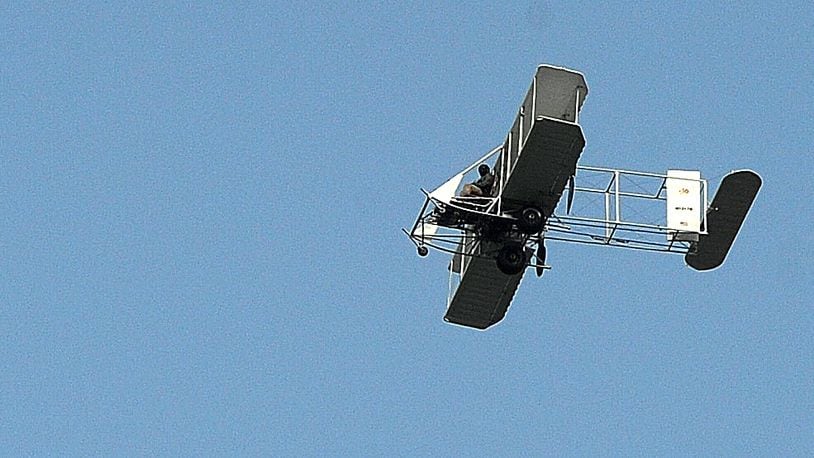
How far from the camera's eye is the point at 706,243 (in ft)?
146

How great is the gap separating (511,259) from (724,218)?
19.6 feet

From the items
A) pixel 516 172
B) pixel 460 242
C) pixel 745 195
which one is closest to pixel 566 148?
pixel 516 172

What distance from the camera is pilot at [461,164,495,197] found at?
41656mm

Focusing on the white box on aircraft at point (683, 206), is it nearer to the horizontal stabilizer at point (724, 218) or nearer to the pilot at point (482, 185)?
the horizontal stabilizer at point (724, 218)

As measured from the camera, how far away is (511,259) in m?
41.9

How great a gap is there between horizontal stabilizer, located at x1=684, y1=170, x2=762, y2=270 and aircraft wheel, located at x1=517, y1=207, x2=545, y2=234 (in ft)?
16.3

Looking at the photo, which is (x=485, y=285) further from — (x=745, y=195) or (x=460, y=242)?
(x=745, y=195)

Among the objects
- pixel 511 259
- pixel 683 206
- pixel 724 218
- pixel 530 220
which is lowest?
pixel 511 259

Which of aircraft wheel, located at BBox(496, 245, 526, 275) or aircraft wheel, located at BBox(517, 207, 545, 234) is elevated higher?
aircraft wheel, located at BBox(517, 207, 545, 234)

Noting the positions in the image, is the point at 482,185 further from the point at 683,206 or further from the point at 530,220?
the point at 683,206

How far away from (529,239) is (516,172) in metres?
2.04

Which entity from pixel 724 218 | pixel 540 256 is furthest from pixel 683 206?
pixel 540 256

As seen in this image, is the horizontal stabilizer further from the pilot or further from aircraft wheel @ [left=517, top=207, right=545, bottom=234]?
the pilot

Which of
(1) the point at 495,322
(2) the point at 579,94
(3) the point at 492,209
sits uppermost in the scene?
(2) the point at 579,94
